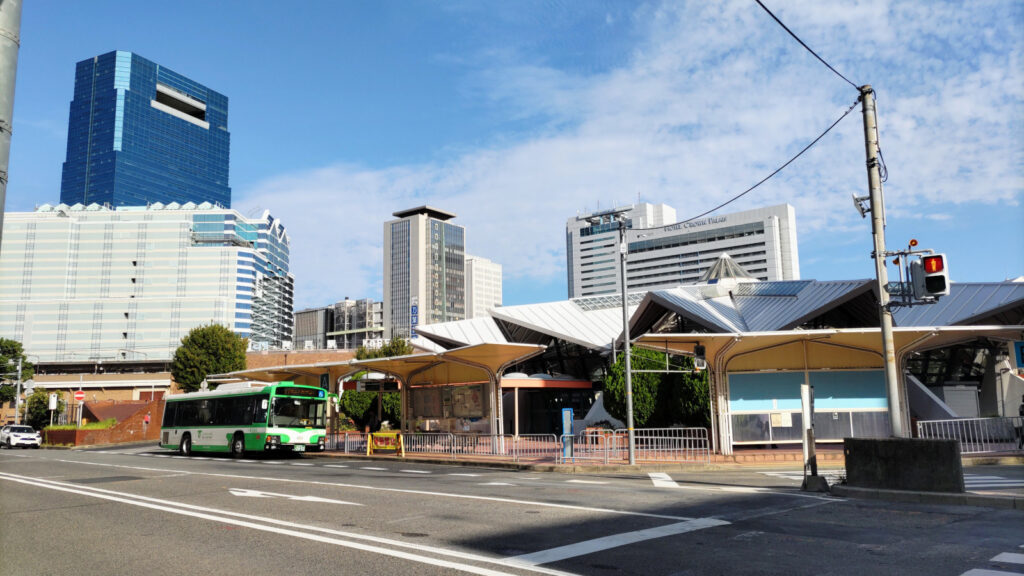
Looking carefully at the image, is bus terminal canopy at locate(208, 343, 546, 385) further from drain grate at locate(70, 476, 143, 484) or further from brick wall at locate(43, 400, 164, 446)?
brick wall at locate(43, 400, 164, 446)

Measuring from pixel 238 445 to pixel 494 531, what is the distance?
23.8 metres

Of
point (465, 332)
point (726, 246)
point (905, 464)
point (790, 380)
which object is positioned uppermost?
point (726, 246)

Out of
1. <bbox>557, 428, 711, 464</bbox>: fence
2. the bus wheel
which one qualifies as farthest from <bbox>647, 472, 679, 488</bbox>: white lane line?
the bus wheel

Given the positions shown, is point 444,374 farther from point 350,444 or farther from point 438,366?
point 350,444

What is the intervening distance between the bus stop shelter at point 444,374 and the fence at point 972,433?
45.4 feet

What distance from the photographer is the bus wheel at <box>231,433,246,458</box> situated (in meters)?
30.0

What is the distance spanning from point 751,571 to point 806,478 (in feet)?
26.7

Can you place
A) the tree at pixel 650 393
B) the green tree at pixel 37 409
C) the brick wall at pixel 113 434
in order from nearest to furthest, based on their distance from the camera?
1. the tree at pixel 650 393
2. the brick wall at pixel 113 434
3. the green tree at pixel 37 409

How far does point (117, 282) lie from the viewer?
13475 cm

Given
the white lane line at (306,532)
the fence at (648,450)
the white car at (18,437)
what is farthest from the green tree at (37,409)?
the white lane line at (306,532)

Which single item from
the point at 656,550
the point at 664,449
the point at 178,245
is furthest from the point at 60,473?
the point at 178,245

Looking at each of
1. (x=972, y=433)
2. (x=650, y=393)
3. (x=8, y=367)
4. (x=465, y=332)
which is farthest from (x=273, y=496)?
(x=8, y=367)

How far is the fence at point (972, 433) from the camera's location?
21.7m

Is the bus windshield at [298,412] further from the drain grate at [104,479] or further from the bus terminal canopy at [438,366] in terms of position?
the drain grate at [104,479]
